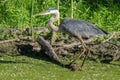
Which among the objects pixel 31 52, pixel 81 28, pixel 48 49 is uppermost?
pixel 81 28

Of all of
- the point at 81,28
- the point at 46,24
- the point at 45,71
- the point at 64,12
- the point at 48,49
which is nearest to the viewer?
the point at 45,71

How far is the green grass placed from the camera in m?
8.57

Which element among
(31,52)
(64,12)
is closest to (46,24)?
(64,12)

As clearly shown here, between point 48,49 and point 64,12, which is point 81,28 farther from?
point 64,12

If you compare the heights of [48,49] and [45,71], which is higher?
[48,49]

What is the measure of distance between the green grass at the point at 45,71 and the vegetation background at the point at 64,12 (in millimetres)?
1881

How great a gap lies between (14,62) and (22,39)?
46.6 inches


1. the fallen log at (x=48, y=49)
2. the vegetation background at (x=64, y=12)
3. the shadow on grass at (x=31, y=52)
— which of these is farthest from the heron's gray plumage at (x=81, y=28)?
the vegetation background at (x=64, y=12)

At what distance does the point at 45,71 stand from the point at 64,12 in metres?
3.54

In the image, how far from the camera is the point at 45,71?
8.96 m

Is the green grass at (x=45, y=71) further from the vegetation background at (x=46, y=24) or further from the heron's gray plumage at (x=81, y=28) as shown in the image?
the heron's gray plumage at (x=81, y=28)

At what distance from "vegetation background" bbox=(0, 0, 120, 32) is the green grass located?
6.17 ft

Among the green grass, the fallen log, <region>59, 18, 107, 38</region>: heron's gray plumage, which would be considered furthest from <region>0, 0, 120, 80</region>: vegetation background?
<region>59, 18, 107, 38</region>: heron's gray plumage

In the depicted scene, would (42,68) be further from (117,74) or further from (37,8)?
(37,8)
